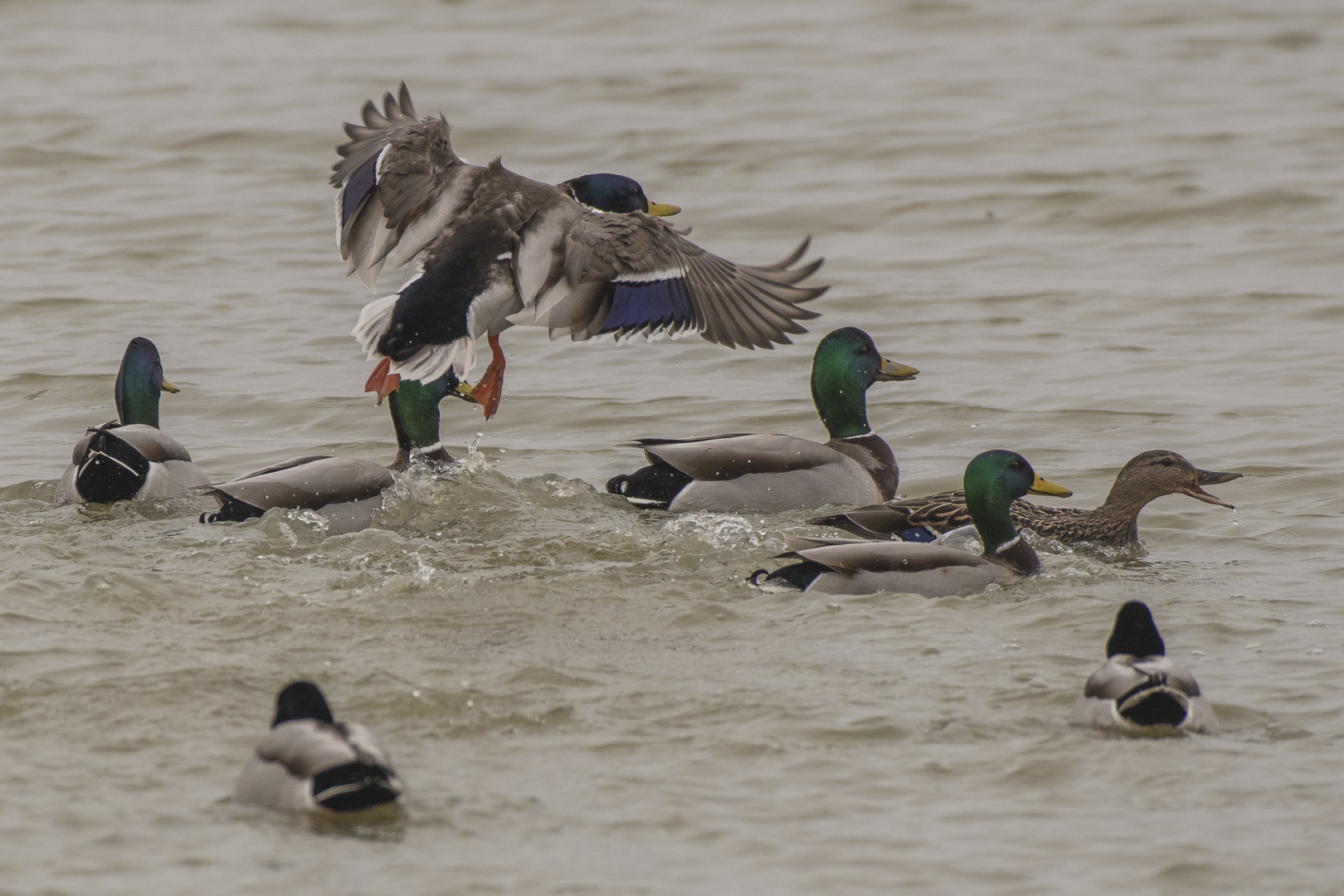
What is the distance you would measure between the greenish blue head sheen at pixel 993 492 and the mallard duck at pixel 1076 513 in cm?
32

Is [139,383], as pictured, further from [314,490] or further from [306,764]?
[306,764]

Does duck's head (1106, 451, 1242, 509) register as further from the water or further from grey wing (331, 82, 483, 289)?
grey wing (331, 82, 483, 289)

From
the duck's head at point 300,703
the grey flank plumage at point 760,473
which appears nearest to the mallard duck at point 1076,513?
the grey flank plumage at point 760,473

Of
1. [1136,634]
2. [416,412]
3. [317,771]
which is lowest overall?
[317,771]

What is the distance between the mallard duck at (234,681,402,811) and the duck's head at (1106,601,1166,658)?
2155 millimetres

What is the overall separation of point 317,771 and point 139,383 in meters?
4.59

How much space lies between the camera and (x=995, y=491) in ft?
23.6

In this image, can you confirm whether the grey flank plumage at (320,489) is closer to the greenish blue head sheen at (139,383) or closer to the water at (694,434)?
the water at (694,434)

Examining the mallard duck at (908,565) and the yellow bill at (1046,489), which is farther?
the yellow bill at (1046,489)

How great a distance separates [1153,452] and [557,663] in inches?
129

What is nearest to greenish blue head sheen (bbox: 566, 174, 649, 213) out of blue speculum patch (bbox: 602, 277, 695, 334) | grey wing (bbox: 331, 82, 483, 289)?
grey wing (bbox: 331, 82, 483, 289)

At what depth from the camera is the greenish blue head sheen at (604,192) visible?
29.7 ft

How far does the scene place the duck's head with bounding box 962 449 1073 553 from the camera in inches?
283

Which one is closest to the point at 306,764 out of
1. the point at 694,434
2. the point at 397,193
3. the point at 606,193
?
the point at 397,193
